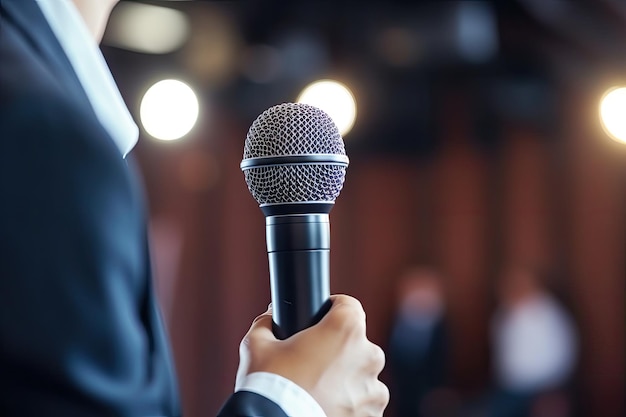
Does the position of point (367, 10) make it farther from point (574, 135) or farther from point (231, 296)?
point (231, 296)

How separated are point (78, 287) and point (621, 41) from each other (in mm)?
3663

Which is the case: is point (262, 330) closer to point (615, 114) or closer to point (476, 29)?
point (615, 114)

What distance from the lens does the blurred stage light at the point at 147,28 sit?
4.07m

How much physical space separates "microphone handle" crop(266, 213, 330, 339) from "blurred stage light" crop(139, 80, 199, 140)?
369 centimetres

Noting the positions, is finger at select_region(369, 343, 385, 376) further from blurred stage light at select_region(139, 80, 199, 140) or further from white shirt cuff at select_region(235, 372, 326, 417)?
blurred stage light at select_region(139, 80, 199, 140)

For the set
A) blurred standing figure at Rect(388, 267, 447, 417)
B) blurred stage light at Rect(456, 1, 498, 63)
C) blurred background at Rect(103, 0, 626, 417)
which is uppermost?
blurred stage light at Rect(456, 1, 498, 63)

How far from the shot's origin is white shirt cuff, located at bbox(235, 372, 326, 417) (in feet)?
2.00

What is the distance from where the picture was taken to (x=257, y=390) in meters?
0.62

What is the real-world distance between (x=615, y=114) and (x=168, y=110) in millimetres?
2284

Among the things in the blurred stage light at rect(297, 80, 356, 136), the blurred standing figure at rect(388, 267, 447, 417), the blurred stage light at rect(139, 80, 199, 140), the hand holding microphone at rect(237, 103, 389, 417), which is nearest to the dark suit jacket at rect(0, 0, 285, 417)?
the hand holding microphone at rect(237, 103, 389, 417)

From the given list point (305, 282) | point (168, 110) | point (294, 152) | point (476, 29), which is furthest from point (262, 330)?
point (168, 110)

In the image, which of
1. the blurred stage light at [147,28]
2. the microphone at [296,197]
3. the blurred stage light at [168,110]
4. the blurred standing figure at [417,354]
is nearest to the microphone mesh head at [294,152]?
the microphone at [296,197]

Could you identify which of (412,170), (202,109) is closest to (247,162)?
(202,109)

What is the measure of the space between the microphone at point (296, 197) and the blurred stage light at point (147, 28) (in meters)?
3.41
